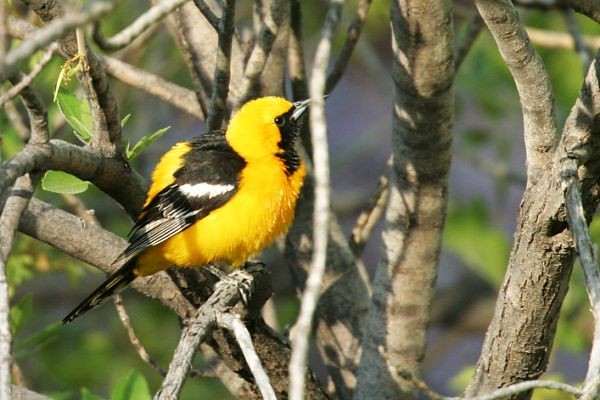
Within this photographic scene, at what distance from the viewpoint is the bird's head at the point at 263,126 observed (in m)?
4.38

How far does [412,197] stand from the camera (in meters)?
3.84

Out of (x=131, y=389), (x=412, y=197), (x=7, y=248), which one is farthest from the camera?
(x=412, y=197)

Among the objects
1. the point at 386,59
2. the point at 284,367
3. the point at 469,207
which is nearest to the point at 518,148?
the point at 386,59

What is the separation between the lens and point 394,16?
3.47 metres

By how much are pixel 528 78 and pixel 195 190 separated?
1.61m

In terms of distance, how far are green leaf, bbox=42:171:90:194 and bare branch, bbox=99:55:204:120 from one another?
115 centimetres

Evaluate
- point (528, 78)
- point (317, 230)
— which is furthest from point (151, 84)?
point (317, 230)

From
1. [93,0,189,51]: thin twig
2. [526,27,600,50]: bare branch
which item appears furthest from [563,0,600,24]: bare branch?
[526,27,600,50]: bare branch

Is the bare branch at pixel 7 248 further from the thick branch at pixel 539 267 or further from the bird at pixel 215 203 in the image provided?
the thick branch at pixel 539 267

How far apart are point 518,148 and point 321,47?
9399mm

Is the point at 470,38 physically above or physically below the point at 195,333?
above

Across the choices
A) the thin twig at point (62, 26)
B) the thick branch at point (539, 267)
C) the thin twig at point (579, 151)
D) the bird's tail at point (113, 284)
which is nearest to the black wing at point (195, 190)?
the bird's tail at point (113, 284)

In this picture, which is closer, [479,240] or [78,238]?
[78,238]

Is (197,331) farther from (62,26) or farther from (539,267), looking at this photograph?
(62,26)
